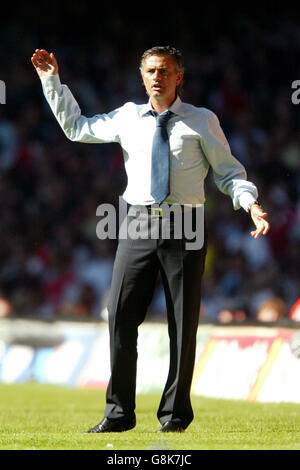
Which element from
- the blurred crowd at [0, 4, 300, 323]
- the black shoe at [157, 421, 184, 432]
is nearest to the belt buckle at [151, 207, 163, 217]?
the black shoe at [157, 421, 184, 432]

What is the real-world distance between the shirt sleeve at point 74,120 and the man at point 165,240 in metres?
Answer: 0.02

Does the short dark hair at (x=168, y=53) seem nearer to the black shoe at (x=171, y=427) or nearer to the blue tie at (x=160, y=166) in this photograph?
the blue tie at (x=160, y=166)

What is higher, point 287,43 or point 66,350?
point 287,43

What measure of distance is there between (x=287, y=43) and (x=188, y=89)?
5.64ft

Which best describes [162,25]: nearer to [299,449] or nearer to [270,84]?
[270,84]

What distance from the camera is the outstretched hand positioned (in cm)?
657

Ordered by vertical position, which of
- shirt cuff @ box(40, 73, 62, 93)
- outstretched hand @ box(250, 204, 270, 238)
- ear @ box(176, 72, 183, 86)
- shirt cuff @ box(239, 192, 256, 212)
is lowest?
outstretched hand @ box(250, 204, 270, 238)

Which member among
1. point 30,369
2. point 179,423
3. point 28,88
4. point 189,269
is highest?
point 28,88

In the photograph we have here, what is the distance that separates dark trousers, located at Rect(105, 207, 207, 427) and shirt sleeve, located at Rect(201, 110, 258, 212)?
43 centimetres

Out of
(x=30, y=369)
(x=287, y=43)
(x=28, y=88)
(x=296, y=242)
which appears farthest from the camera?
(x=28, y=88)

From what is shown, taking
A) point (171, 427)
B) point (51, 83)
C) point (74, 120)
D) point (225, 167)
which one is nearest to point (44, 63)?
point (51, 83)

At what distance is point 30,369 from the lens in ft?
46.5

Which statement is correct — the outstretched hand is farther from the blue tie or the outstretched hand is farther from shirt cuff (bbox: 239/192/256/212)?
the blue tie

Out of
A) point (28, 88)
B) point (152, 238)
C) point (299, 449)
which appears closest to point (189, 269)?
point (152, 238)
